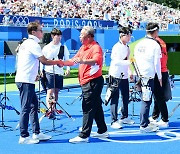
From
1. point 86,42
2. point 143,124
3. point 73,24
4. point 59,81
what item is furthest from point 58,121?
point 73,24

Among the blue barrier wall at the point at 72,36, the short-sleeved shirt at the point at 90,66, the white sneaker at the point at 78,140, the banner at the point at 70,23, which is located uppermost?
the banner at the point at 70,23

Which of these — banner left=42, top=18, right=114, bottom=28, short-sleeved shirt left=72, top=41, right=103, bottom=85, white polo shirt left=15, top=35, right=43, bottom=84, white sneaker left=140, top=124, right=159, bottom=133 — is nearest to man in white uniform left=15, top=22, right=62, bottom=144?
white polo shirt left=15, top=35, right=43, bottom=84

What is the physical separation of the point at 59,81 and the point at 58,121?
2.95ft

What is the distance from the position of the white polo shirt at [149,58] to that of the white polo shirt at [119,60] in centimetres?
54

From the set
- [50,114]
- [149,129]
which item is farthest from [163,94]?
[50,114]

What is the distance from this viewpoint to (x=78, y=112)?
11.9 m

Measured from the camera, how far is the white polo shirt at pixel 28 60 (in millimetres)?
7820

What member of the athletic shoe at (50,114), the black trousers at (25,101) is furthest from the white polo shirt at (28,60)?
the athletic shoe at (50,114)

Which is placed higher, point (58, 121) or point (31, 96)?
point (31, 96)

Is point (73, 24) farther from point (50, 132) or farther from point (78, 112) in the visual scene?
point (50, 132)

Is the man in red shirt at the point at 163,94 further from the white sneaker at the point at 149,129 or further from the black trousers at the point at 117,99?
the black trousers at the point at 117,99

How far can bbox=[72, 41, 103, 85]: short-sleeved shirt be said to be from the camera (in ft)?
25.9

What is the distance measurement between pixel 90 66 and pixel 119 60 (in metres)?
1.46

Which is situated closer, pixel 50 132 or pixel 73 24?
pixel 50 132
